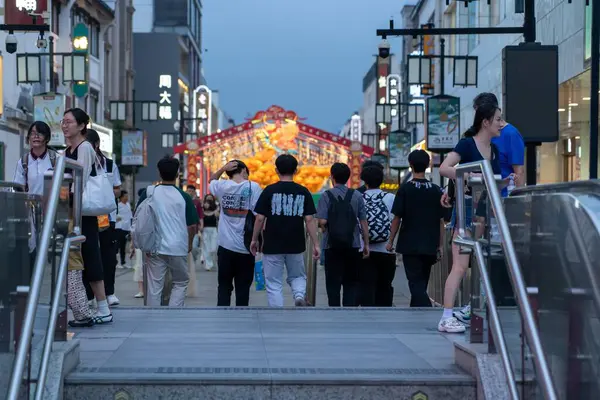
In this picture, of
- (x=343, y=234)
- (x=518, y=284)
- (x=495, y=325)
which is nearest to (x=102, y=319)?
(x=343, y=234)

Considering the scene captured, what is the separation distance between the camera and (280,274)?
11641 millimetres

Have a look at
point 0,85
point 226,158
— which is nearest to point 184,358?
point 0,85

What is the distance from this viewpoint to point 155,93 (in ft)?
269

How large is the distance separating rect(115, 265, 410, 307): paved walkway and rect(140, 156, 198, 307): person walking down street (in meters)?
3.54

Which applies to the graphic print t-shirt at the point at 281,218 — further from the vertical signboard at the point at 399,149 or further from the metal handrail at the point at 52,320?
the vertical signboard at the point at 399,149

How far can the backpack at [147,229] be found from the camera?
1134 cm

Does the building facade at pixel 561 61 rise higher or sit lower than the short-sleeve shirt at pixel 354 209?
higher

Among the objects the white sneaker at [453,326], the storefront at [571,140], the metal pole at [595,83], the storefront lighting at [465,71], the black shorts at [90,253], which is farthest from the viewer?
the storefront lighting at [465,71]

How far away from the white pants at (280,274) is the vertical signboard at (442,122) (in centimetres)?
2132

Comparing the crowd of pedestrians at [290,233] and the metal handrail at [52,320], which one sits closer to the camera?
the metal handrail at [52,320]

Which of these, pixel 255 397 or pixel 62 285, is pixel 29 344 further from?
pixel 255 397

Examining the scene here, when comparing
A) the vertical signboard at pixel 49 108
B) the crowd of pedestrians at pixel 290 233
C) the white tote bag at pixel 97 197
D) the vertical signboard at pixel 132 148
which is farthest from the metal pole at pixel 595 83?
the vertical signboard at pixel 132 148

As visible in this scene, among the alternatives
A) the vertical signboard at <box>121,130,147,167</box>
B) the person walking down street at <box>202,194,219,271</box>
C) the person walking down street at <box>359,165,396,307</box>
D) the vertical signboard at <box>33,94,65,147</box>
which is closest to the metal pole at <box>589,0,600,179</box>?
the person walking down street at <box>359,165,396,307</box>

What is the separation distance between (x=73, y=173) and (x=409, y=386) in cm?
256
